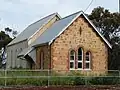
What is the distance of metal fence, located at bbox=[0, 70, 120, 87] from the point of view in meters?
31.6

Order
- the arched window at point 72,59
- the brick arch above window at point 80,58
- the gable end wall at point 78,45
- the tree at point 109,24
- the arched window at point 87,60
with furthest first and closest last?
1. the tree at point 109,24
2. the arched window at point 87,60
3. the brick arch above window at point 80,58
4. the arched window at point 72,59
5. the gable end wall at point 78,45

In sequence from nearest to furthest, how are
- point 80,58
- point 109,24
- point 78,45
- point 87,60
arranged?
point 80,58, point 78,45, point 87,60, point 109,24

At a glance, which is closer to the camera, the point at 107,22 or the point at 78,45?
the point at 78,45

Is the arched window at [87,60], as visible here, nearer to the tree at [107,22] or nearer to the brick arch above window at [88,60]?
the brick arch above window at [88,60]

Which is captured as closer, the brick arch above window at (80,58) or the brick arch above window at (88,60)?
the brick arch above window at (80,58)

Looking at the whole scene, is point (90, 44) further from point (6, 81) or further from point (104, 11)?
point (104, 11)

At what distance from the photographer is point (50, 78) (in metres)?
32.6

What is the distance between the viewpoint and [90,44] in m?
40.8

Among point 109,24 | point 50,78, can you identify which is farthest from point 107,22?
point 50,78

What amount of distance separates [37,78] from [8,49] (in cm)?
3420

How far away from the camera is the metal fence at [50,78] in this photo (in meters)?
31.6

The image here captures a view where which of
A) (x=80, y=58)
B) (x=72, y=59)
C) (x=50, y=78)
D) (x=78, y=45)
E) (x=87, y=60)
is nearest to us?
(x=50, y=78)

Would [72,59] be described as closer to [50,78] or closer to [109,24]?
[50,78]

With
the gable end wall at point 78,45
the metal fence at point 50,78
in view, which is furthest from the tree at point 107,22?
the metal fence at point 50,78
